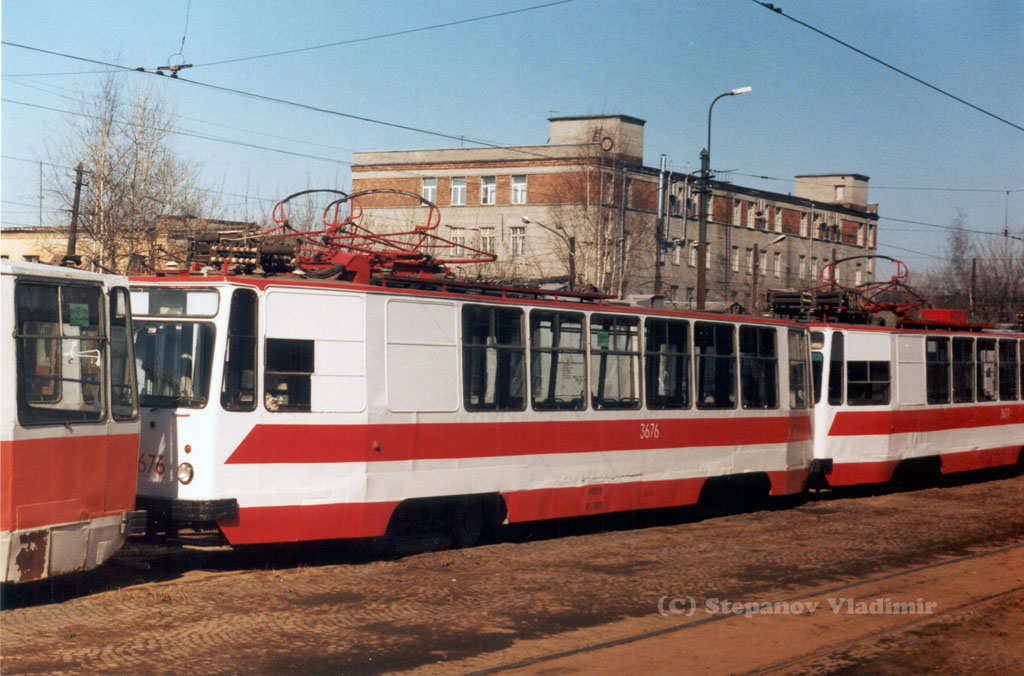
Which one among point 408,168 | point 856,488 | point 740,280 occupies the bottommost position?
point 856,488

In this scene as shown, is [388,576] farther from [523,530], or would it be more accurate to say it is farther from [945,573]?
[945,573]

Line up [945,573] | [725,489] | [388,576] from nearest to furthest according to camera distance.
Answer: [388,576] → [945,573] → [725,489]

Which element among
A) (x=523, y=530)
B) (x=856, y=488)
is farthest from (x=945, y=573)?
(x=856, y=488)

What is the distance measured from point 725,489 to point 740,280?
55553mm

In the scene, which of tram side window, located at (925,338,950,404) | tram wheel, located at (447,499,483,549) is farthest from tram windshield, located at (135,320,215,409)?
tram side window, located at (925,338,950,404)

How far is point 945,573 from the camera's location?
454 inches

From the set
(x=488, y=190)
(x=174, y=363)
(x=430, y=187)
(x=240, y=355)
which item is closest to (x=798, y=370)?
(x=240, y=355)

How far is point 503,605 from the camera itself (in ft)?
31.3

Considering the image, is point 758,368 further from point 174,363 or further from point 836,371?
point 174,363

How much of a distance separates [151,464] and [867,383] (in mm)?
12726

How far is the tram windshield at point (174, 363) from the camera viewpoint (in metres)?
10.4

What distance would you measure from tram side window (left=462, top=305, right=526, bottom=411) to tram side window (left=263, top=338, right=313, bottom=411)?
6.29ft

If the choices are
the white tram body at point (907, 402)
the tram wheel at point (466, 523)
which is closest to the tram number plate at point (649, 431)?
the tram wheel at point (466, 523)

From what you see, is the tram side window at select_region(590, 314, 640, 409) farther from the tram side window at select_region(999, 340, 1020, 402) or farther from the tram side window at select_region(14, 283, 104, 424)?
the tram side window at select_region(999, 340, 1020, 402)
